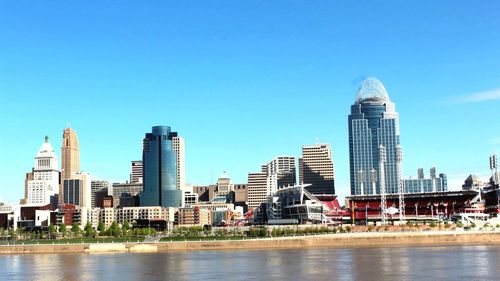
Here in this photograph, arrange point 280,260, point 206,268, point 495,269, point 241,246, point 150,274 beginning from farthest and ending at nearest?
point 241,246, point 280,260, point 206,268, point 150,274, point 495,269

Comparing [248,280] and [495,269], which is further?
[495,269]

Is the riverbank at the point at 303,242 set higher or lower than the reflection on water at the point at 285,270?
lower

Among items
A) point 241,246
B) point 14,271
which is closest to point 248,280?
point 14,271

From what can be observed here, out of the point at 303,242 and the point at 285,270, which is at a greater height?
the point at 285,270

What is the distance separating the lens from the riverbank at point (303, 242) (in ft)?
611

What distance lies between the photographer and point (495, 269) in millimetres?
92062

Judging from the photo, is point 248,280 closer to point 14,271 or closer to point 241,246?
point 14,271

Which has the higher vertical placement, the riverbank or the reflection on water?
the reflection on water

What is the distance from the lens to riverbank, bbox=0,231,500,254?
186250 mm

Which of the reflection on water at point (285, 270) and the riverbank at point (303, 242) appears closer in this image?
the reflection on water at point (285, 270)

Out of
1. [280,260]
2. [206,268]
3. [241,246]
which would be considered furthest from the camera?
[241,246]

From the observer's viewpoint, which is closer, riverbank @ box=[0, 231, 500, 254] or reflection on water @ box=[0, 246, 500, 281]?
reflection on water @ box=[0, 246, 500, 281]

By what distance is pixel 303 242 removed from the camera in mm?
192500

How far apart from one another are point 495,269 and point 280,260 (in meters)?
40.6
